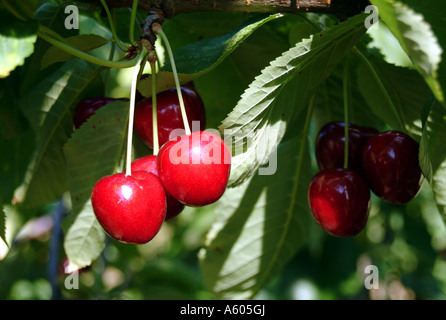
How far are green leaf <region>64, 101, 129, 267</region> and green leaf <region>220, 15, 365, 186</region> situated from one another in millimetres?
269

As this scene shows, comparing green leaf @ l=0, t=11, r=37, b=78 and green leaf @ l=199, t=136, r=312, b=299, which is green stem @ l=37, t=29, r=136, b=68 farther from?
green leaf @ l=199, t=136, r=312, b=299

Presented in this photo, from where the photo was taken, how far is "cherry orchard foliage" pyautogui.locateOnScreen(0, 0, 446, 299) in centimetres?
86

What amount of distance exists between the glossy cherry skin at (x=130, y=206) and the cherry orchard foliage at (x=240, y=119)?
163 millimetres

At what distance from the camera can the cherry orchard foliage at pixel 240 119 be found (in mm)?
860

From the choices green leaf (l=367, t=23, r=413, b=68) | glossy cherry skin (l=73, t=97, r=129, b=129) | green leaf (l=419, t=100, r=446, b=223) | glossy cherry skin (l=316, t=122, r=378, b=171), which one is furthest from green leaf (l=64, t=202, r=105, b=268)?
green leaf (l=367, t=23, r=413, b=68)

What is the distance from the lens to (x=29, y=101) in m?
1.17

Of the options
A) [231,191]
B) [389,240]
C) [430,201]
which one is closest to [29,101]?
[231,191]

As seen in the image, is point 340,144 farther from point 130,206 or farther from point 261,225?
point 130,206

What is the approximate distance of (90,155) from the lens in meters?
1.02

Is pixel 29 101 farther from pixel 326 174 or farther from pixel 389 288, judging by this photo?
pixel 389 288

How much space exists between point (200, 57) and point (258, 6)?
181 millimetres

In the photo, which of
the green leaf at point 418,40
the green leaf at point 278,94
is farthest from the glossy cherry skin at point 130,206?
the green leaf at point 418,40

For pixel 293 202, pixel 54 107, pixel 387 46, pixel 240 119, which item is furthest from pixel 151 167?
pixel 387 46

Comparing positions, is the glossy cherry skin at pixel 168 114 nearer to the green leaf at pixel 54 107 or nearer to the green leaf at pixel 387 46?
the green leaf at pixel 54 107
